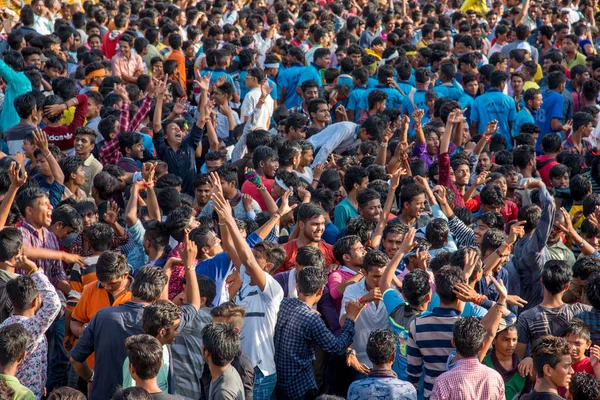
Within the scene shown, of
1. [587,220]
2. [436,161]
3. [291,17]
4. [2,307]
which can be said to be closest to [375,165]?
[436,161]

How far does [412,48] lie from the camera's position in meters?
14.7

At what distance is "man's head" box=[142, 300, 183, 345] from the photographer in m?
5.30

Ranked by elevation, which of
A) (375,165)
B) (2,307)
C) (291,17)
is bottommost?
(291,17)

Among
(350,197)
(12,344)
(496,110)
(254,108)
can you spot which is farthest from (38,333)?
(496,110)

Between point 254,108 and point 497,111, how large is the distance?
9.63ft

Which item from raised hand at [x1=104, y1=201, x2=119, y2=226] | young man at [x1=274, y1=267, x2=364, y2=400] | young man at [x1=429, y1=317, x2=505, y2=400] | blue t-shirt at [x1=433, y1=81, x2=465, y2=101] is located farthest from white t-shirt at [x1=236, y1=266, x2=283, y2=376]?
blue t-shirt at [x1=433, y1=81, x2=465, y2=101]

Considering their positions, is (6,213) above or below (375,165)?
above

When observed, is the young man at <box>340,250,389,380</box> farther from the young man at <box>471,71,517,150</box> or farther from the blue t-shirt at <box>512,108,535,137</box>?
the blue t-shirt at <box>512,108,535,137</box>

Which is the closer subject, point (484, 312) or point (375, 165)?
point (484, 312)

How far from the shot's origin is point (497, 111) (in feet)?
36.9

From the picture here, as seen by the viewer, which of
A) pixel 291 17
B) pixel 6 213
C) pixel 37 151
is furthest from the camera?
pixel 291 17

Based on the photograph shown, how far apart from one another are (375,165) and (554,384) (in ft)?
13.6

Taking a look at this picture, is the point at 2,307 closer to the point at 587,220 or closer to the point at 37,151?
the point at 37,151

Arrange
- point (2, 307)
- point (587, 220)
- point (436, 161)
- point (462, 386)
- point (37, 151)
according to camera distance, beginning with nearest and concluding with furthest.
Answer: point (462, 386), point (2, 307), point (587, 220), point (37, 151), point (436, 161)
